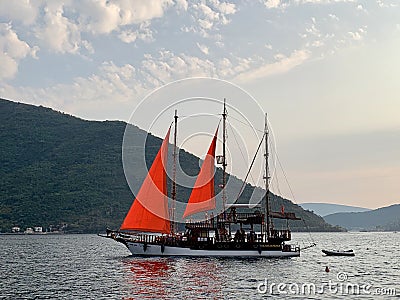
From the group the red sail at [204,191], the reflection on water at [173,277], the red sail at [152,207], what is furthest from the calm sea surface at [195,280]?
the red sail at [204,191]

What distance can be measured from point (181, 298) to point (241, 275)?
15.1 meters

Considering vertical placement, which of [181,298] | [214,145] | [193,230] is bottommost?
[181,298]

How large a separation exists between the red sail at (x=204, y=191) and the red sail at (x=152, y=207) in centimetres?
433

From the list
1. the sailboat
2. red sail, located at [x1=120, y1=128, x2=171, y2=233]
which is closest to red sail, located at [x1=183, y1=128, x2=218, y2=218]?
the sailboat

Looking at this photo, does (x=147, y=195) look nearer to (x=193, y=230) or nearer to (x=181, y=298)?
(x=193, y=230)

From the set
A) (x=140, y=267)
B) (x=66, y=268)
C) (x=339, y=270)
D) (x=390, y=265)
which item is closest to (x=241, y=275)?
(x=140, y=267)

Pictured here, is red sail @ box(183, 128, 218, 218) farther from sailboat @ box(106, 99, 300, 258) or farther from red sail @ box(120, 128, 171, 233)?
A: red sail @ box(120, 128, 171, 233)

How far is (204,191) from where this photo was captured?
79438 millimetres

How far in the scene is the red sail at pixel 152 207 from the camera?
75.1m

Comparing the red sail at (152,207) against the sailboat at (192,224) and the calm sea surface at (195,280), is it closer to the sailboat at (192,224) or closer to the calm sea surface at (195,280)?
the sailboat at (192,224)

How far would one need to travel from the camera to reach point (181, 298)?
44.1 meters

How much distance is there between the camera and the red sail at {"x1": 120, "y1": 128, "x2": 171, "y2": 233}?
75125 millimetres

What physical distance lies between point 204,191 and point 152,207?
8.23m

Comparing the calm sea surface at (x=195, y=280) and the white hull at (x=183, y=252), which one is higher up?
the white hull at (x=183, y=252)
